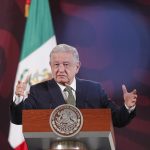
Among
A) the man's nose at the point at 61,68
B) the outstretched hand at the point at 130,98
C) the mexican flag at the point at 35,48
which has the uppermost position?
the man's nose at the point at 61,68

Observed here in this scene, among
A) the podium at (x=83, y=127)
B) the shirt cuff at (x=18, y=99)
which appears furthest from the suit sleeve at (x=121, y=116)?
the shirt cuff at (x=18, y=99)

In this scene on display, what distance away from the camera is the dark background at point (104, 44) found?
5090 millimetres

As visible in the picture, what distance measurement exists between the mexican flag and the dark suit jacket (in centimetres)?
195

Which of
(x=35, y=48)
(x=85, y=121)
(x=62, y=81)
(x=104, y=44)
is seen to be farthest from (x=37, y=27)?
(x=85, y=121)

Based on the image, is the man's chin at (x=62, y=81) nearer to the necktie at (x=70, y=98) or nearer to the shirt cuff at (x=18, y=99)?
the necktie at (x=70, y=98)

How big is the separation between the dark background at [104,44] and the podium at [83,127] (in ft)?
8.43

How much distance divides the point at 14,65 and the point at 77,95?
7.99 ft

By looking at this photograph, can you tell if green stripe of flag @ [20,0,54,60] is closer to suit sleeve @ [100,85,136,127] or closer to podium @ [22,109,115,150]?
suit sleeve @ [100,85,136,127]

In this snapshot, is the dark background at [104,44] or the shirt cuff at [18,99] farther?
the dark background at [104,44]

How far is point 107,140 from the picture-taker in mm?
2545

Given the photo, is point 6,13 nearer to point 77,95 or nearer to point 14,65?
point 14,65

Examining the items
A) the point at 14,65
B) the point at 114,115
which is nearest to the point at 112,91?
the point at 14,65

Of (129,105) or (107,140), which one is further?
(129,105)

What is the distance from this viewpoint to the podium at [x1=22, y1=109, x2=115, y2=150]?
Result: 249 centimetres
